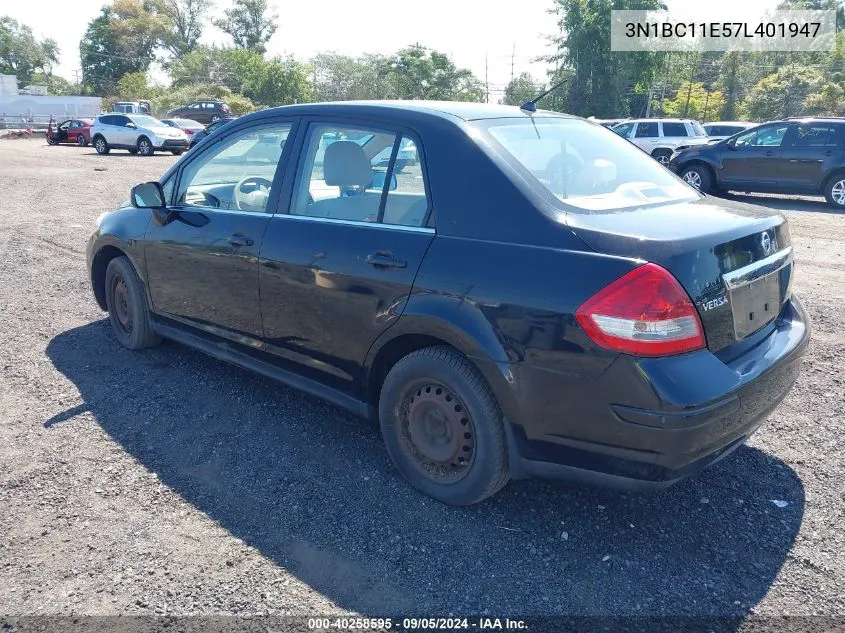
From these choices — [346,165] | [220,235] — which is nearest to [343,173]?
[346,165]

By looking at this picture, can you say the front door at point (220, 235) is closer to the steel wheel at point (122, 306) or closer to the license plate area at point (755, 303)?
the steel wheel at point (122, 306)

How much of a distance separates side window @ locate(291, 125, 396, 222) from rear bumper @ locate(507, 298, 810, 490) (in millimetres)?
1258

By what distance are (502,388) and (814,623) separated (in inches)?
54.5

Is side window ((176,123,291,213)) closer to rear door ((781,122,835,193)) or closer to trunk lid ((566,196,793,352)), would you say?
trunk lid ((566,196,793,352))

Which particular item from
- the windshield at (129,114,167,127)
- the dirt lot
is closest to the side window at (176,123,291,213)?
the dirt lot

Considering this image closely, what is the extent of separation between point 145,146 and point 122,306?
24303 millimetres

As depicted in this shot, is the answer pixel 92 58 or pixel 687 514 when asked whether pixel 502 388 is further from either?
pixel 92 58

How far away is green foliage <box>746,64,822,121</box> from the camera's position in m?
36.3

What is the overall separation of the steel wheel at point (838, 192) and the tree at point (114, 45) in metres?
75.7

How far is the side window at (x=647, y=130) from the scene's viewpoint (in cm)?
2127

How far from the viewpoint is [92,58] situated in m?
73.8

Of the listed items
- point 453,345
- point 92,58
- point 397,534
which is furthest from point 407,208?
point 92,58

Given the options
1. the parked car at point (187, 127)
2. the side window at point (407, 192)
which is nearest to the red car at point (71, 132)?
the parked car at point (187, 127)


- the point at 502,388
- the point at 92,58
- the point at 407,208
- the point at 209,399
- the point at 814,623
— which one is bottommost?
the point at 814,623
